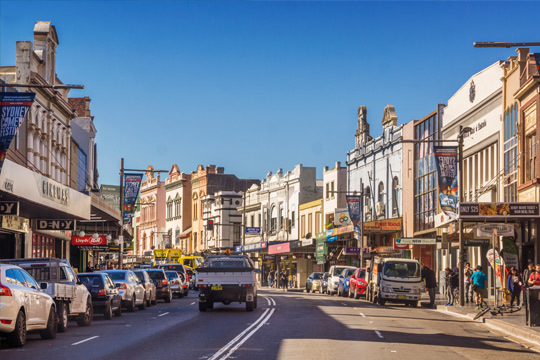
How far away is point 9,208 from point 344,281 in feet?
81.7

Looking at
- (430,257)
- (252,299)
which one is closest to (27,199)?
(252,299)

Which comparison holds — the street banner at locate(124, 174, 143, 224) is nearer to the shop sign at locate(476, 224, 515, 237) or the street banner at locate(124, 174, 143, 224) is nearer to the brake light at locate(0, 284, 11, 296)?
the shop sign at locate(476, 224, 515, 237)

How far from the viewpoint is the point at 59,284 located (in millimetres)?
21969

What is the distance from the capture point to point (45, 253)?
4603 cm

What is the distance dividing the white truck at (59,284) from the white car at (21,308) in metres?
1.18

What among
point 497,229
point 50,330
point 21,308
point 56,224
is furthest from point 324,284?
point 21,308

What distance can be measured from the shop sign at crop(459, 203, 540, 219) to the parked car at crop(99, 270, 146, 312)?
480 inches

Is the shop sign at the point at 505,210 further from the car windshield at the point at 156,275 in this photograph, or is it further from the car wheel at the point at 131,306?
the car windshield at the point at 156,275

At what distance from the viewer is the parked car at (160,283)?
4069 cm

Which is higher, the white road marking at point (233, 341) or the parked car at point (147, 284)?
the parked car at point (147, 284)

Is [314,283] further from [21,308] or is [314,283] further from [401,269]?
[21,308]

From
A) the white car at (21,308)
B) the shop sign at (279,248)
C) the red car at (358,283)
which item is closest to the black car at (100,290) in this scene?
the white car at (21,308)

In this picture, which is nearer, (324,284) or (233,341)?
(233,341)

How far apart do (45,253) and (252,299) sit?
710 inches
